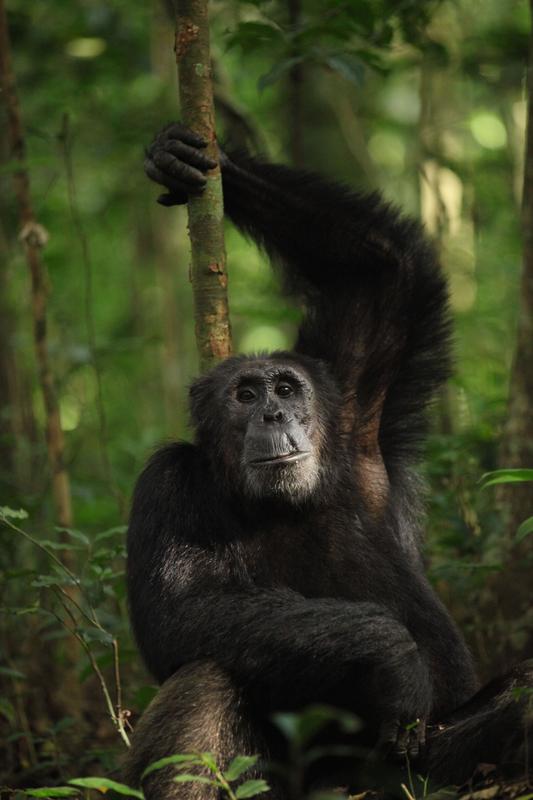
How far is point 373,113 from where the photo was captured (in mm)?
13492

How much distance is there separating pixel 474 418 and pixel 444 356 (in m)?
3.18

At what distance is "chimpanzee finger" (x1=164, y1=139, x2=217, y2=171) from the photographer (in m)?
5.41

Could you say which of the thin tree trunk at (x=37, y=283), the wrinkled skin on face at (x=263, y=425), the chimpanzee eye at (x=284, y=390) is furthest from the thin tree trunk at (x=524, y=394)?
the thin tree trunk at (x=37, y=283)

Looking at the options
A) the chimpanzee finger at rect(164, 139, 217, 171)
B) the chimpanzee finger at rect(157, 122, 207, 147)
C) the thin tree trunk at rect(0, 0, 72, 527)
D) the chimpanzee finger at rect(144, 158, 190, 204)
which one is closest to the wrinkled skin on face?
the chimpanzee finger at rect(144, 158, 190, 204)

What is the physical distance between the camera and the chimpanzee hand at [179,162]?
5398 mm

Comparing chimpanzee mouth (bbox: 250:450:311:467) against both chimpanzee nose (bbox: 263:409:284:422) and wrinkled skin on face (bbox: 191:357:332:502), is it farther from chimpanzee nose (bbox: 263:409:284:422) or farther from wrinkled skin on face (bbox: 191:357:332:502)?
chimpanzee nose (bbox: 263:409:284:422)

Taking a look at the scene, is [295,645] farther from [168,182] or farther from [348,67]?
[348,67]

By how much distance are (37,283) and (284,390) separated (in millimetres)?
3026

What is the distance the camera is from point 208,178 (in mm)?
5469

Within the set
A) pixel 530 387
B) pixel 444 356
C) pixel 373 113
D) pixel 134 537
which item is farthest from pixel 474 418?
pixel 373 113

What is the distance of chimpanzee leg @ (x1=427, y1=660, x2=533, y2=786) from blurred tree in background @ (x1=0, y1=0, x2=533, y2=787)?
1.24 m

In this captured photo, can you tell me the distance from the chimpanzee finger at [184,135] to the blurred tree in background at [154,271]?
0.87m

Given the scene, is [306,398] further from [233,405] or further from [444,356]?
[444,356]

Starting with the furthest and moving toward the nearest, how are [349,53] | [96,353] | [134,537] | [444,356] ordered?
[96,353], [349,53], [444,356], [134,537]
